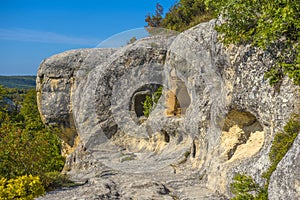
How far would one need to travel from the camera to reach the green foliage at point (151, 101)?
18.5 m

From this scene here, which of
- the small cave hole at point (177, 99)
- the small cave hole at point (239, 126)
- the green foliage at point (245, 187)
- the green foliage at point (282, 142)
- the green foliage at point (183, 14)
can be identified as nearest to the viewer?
the green foliage at point (282, 142)

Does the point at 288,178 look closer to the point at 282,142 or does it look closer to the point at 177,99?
the point at 282,142

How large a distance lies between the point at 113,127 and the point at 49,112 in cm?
525

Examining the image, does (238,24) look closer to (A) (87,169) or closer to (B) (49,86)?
A: (A) (87,169)

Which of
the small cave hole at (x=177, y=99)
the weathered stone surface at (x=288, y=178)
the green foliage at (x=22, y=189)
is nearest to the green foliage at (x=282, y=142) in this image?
the weathered stone surface at (x=288, y=178)

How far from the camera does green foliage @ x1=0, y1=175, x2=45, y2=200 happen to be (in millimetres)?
8453

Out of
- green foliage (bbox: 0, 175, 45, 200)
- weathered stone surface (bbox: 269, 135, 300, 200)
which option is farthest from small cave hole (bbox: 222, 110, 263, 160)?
green foliage (bbox: 0, 175, 45, 200)

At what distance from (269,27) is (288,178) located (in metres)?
3.35

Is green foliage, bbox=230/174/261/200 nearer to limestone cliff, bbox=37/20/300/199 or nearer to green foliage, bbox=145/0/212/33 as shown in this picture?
limestone cliff, bbox=37/20/300/199

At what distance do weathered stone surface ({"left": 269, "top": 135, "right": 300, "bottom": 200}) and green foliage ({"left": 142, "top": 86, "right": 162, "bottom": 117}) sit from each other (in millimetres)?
13279

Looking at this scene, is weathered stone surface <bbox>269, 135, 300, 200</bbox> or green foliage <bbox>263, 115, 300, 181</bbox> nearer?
weathered stone surface <bbox>269, 135, 300, 200</bbox>

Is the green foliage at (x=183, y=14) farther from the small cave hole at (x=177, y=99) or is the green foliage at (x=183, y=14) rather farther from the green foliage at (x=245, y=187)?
the green foliage at (x=245, y=187)

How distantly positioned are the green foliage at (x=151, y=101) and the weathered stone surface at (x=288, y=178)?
13.3 m

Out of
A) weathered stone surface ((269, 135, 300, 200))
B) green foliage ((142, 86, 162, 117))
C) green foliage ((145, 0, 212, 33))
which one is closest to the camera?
weathered stone surface ((269, 135, 300, 200))
